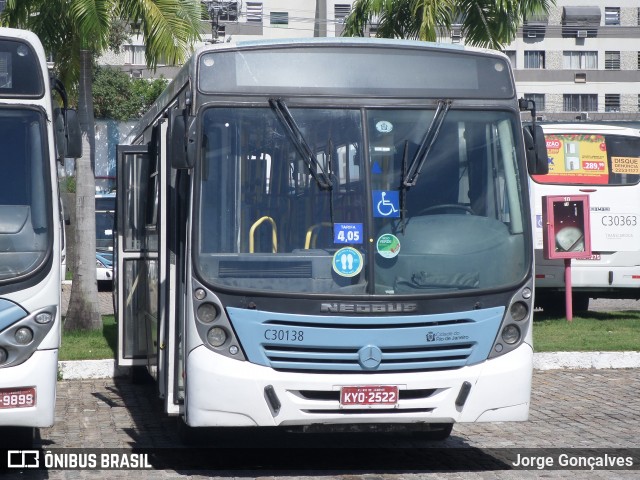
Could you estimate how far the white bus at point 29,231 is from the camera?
22.9 feet

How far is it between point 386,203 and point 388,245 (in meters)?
0.29

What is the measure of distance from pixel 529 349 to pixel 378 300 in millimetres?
1150

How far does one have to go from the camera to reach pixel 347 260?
762 centimetres

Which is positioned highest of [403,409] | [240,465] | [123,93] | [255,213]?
[123,93]

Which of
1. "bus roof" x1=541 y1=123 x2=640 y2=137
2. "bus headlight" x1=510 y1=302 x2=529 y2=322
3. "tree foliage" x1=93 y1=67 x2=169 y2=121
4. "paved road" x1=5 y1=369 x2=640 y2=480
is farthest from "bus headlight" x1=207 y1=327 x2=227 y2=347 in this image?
"tree foliage" x1=93 y1=67 x2=169 y2=121

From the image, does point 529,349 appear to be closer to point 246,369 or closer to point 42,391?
point 246,369

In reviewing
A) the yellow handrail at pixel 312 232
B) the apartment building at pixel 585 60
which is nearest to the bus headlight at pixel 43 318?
the yellow handrail at pixel 312 232

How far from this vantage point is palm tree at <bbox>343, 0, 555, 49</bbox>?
17.7 meters

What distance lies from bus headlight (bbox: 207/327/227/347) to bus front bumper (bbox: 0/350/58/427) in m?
1.01

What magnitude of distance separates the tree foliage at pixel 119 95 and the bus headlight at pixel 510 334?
3831 cm

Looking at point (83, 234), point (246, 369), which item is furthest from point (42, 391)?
point (83, 234)

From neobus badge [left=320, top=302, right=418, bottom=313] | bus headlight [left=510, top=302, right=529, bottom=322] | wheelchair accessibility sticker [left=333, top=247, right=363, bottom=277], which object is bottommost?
bus headlight [left=510, top=302, right=529, bottom=322]

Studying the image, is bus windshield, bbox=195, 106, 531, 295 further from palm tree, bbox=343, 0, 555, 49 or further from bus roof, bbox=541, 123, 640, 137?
bus roof, bbox=541, 123, 640, 137

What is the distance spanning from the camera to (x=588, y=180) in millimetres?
18562
